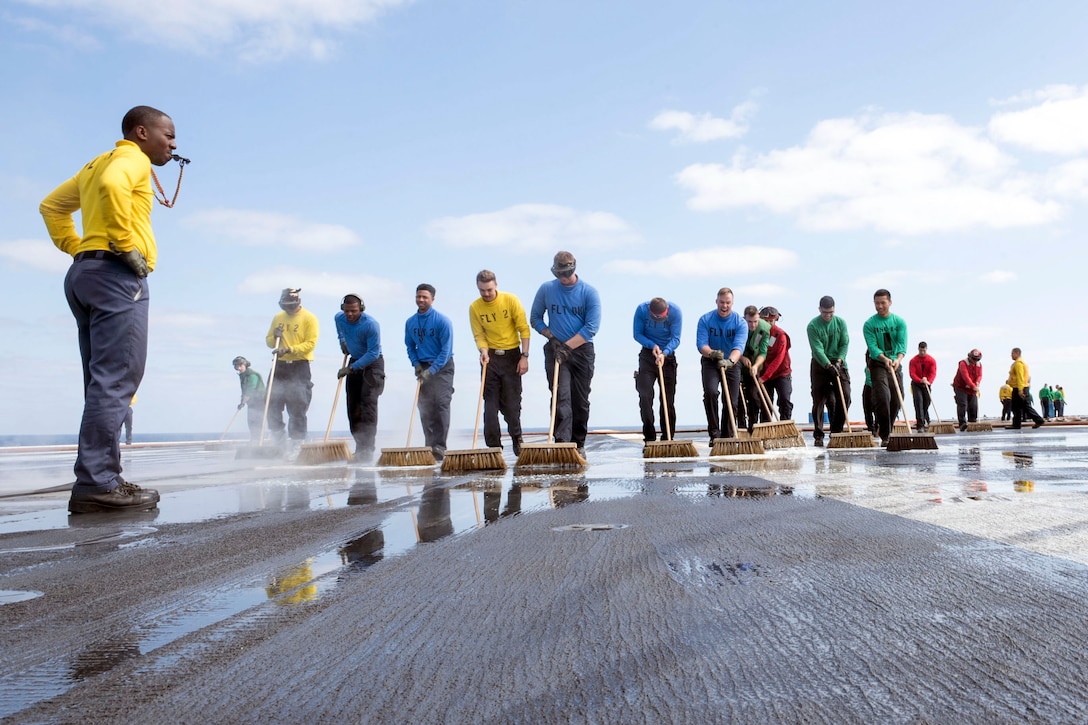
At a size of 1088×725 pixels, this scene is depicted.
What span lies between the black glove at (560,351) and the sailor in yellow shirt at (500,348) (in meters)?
0.39

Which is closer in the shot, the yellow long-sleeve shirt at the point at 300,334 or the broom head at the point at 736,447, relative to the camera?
the broom head at the point at 736,447

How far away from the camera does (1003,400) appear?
25703 millimetres

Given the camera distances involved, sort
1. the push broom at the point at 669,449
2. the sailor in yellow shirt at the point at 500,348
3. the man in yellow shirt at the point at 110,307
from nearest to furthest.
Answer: the man in yellow shirt at the point at 110,307
the push broom at the point at 669,449
the sailor in yellow shirt at the point at 500,348

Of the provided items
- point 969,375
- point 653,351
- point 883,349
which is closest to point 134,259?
point 653,351

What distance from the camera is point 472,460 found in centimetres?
754

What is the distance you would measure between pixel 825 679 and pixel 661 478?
14.7ft

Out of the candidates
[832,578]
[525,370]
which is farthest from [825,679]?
[525,370]

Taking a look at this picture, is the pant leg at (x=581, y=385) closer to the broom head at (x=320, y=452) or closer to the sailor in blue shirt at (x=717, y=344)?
the sailor in blue shirt at (x=717, y=344)

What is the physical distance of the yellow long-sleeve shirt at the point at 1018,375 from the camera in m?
20.0

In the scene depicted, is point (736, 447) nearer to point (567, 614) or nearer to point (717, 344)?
point (717, 344)

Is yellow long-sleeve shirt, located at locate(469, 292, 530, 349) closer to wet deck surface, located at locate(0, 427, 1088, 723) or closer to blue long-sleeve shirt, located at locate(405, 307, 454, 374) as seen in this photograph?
blue long-sleeve shirt, located at locate(405, 307, 454, 374)

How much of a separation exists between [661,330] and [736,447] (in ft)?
9.09

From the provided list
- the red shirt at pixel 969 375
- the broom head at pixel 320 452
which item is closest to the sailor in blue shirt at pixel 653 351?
the broom head at pixel 320 452

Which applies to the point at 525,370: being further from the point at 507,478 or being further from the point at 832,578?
the point at 832,578
